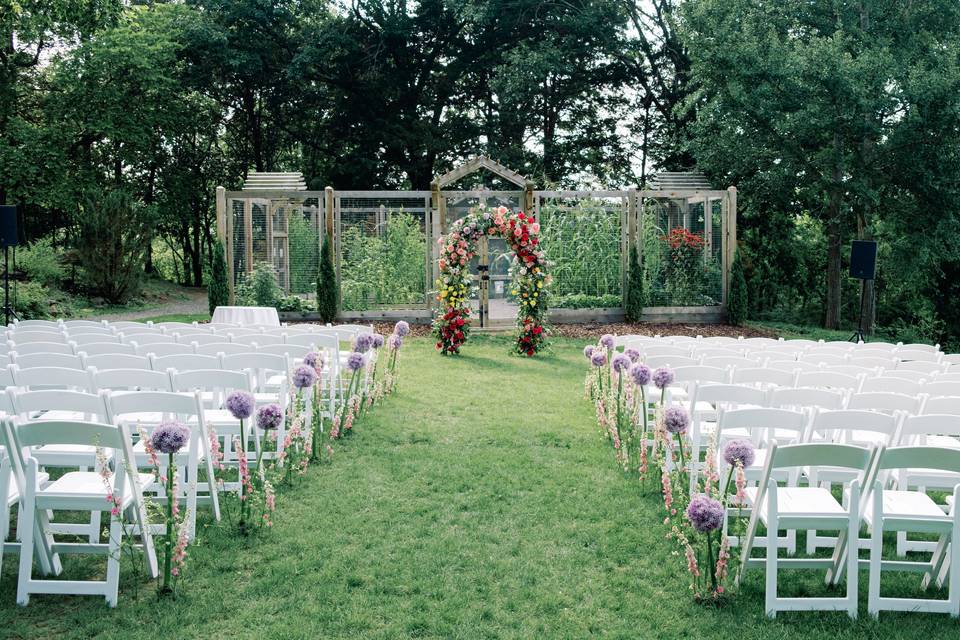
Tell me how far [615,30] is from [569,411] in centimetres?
1959

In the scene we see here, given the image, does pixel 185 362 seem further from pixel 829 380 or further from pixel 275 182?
pixel 275 182

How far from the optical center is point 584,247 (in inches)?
655

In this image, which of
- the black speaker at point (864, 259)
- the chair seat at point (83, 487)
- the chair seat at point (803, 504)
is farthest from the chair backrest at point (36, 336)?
the black speaker at point (864, 259)

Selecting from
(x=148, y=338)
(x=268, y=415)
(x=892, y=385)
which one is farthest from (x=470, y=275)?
(x=268, y=415)

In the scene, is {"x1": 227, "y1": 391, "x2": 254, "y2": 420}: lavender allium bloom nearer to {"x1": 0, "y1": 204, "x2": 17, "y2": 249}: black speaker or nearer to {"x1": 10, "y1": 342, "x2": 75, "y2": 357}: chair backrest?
{"x1": 10, "y1": 342, "x2": 75, "y2": 357}: chair backrest

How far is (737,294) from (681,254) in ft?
4.61

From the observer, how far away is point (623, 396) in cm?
753

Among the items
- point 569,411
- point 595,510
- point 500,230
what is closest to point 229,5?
point 500,230

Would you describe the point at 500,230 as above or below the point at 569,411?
above

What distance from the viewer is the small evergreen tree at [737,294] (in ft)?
54.7

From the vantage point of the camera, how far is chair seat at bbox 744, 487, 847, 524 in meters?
3.78

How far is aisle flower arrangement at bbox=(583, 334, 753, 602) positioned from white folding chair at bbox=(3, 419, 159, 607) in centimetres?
258

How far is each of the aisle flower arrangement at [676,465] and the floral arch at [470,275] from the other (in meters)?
3.17

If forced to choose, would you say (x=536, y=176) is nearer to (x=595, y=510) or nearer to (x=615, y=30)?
(x=615, y=30)
